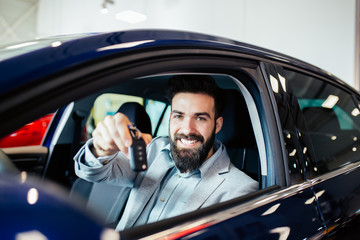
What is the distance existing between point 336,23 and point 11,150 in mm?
4566

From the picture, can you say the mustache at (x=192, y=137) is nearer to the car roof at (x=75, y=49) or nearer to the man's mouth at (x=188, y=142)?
the man's mouth at (x=188, y=142)

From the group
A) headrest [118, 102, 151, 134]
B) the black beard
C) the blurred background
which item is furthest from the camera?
the blurred background

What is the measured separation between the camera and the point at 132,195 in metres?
1.35

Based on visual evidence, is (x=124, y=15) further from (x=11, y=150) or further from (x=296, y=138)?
(x=296, y=138)

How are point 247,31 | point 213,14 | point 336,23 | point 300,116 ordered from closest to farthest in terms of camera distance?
point 300,116
point 336,23
point 247,31
point 213,14

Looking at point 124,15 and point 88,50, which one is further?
point 124,15

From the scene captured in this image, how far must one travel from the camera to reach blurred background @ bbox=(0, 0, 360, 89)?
4.17 meters

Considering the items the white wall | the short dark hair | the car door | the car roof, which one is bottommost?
the car door

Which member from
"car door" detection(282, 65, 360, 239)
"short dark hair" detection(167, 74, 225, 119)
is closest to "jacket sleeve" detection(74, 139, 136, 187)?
"short dark hair" detection(167, 74, 225, 119)

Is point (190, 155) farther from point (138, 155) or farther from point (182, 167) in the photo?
point (138, 155)

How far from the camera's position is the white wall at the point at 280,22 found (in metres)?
4.18

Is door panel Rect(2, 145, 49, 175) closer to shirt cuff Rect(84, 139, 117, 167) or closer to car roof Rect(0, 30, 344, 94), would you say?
shirt cuff Rect(84, 139, 117, 167)

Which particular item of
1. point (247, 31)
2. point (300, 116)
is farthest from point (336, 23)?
point (300, 116)

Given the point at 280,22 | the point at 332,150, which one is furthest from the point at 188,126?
the point at 280,22
